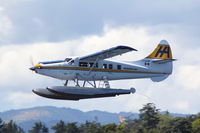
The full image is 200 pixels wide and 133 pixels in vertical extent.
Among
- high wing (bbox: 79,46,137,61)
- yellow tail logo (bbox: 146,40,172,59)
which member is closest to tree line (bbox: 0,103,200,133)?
yellow tail logo (bbox: 146,40,172,59)

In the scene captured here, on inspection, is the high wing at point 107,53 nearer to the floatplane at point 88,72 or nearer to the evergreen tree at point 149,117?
the floatplane at point 88,72

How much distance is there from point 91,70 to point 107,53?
1681 mm

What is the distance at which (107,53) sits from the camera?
112ft

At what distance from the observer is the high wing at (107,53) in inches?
1292

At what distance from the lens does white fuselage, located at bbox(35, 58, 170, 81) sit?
34.1 metres

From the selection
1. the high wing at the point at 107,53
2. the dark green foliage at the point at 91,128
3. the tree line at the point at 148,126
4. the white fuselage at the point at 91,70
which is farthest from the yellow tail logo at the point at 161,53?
the dark green foliage at the point at 91,128

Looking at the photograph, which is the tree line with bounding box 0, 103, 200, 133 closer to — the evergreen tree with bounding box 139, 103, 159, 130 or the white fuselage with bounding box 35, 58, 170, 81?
the evergreen tree with bounding box 139, 103, 159, 130

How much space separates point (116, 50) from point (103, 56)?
172 cm

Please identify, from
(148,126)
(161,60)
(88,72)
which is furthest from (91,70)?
(148,126)

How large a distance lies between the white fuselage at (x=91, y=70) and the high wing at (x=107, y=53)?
0.39m

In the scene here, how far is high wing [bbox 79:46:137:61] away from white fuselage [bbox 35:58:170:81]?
1.28 ft

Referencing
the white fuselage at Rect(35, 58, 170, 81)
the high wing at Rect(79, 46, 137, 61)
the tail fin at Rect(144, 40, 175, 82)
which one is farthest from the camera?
the tail fin at Rect(144, 40, 175, 82)

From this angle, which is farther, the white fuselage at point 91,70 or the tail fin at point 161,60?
the tail fin at point 161,60

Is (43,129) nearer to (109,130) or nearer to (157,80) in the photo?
(109,130)
